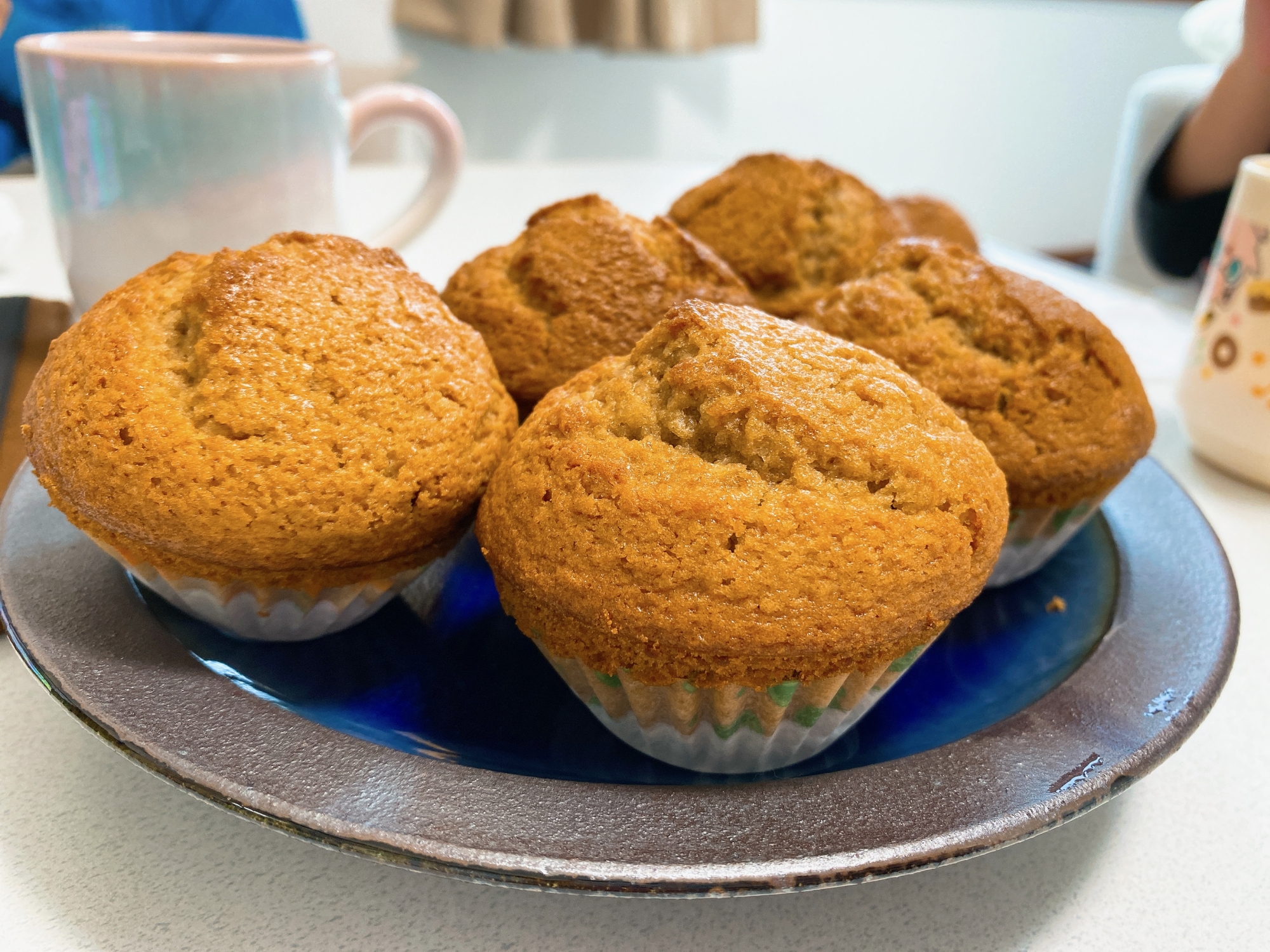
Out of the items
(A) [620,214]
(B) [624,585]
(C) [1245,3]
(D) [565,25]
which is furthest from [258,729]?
(D) [565,25]

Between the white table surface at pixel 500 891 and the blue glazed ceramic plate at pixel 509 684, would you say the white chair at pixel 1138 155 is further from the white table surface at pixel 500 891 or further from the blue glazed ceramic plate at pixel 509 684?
the white table surface at pixel 500 891

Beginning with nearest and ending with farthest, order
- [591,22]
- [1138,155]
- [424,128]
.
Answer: [424,128], [1138,155], [591,22]

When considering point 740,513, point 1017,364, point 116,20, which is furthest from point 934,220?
point 116,20

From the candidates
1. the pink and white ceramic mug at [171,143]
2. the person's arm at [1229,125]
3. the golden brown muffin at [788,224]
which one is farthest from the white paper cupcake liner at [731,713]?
the person's arm at [1229,125]

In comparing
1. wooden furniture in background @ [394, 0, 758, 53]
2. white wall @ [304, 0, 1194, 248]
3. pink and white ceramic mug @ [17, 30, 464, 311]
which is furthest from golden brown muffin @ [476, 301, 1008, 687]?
white wall @ [304, 0, 1194, 248]

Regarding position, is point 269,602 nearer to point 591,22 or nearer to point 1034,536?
point 1034,536
